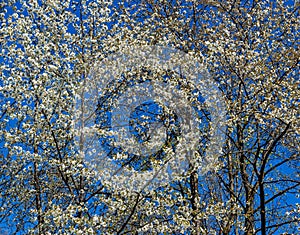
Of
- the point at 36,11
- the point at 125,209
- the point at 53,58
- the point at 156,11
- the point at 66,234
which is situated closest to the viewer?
the point at 66,234

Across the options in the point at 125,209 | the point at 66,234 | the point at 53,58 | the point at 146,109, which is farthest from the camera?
the point at 146,109

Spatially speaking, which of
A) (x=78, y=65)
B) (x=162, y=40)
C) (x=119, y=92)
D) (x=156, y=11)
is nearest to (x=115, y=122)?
(x=119, y=92)

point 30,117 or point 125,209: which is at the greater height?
point 30,117

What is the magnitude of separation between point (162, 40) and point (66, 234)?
14.9ft

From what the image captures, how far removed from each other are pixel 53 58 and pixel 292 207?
17.1ft

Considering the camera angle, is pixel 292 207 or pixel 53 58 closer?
pixel 53 58

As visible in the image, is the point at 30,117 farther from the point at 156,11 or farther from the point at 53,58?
the point at 156,11

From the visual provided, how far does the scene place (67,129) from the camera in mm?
7941

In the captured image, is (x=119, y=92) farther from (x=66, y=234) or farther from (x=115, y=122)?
(x=66, y=234)

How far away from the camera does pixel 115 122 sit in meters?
8.46

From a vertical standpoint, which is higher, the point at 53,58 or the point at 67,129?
the point at 53,58

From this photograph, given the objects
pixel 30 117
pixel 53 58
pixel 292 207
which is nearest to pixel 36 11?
pixel 53 58

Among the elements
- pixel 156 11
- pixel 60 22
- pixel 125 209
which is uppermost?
Result: pixel 156 11

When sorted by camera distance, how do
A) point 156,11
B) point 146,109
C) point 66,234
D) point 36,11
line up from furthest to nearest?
point 156,11 < point 146,109 < point 36,11 < point 66,234
